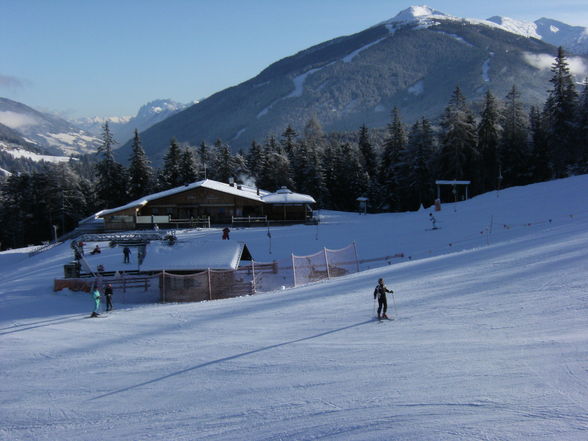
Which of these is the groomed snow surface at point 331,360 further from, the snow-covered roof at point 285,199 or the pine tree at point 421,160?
the pine tree at point 421,160

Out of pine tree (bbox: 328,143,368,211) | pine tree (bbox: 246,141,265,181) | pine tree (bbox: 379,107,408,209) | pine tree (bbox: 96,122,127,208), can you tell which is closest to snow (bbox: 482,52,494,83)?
pine tree (bbox: 328,143,368,211)

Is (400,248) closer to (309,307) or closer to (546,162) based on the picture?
(309,307)

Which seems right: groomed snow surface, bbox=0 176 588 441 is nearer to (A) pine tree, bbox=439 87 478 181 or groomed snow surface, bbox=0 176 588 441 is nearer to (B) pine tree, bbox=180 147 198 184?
(A) pine tree, bbox=439 87 478 181

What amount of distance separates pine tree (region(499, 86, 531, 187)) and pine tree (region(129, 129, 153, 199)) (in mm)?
41841

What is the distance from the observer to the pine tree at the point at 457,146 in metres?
54.4

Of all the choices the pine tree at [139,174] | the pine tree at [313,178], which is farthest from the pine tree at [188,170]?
the pine tree at [313,178]

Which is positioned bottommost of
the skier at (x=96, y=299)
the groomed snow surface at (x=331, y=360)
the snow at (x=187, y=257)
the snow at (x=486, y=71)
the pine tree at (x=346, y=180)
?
the groomed snow surface at (x=331, y=360)

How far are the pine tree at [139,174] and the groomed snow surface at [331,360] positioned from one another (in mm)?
40220

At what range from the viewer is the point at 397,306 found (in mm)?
16344

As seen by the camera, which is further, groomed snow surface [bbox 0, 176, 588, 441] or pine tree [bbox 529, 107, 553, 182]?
pine tree [bbox 529, 107, 553, 182]

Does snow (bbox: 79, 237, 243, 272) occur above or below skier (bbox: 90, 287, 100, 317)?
above

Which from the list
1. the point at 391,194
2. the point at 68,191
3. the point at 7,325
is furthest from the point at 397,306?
the point at 68,191

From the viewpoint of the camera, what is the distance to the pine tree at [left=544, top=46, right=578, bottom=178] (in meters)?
50.5

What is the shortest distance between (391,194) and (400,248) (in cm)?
3202
